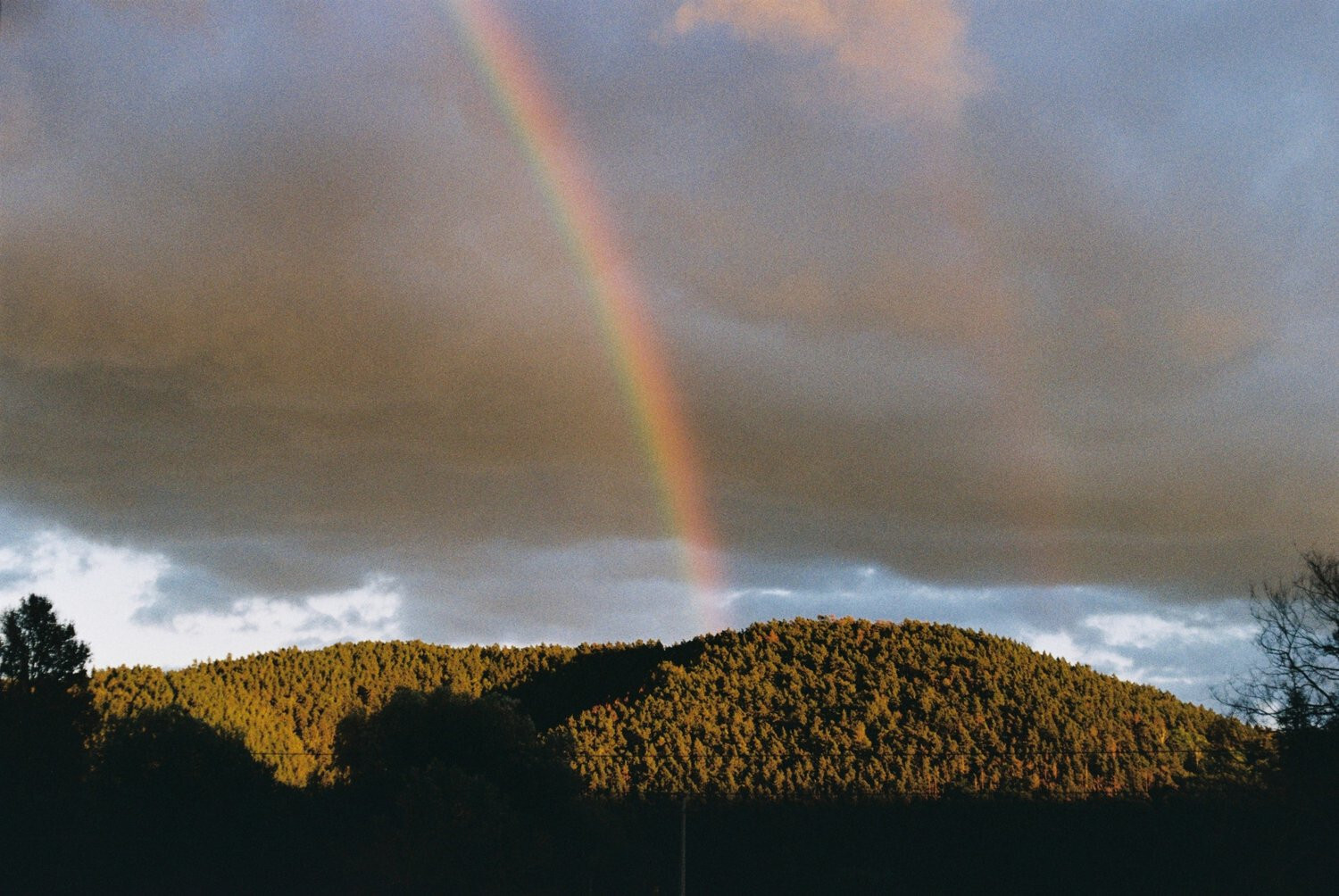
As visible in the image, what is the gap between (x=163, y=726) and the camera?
4141 cm

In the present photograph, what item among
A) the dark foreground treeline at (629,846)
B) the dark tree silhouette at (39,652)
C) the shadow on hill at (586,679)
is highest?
the shadow on hill at (586,679)

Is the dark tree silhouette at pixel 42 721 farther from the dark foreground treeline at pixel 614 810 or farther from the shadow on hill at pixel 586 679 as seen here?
the shadow on hill at pixel 586 679

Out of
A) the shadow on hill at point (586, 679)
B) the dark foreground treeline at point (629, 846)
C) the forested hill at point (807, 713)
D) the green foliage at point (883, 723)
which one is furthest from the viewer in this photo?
the shadow on hill at point (586, 679)

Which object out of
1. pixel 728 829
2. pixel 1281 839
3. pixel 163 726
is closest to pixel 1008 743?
pixel 728 829

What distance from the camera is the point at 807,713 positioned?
2552 inches

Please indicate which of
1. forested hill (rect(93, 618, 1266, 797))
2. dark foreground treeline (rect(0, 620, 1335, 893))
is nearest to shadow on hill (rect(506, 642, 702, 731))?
forested hill (rect(93, 618, 1266, 797))

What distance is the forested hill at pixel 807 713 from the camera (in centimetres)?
5666

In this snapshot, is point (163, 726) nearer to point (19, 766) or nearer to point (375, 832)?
point (19, 766)

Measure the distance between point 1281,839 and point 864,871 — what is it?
11378mm

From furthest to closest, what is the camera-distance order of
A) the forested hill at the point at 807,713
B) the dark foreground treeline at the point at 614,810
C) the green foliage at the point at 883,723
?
the forested hill at the point at 807,713, the green foliage at the point at 883,723, the dark foreground treeline at the point at 614,810

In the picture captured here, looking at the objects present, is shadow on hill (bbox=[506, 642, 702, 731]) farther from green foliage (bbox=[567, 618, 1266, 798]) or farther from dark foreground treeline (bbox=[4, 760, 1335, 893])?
dark foreground treeline (bbox=[4, 760, 1335, 893])

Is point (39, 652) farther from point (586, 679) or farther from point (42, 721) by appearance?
point (586, 679)

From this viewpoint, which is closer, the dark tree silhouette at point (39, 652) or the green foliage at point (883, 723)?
the dark tree silhouette at point (39, 652)

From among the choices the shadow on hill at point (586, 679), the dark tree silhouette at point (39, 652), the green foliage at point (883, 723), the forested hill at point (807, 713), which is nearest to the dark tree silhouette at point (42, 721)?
the dark tree silhouette at point (39, 652)
